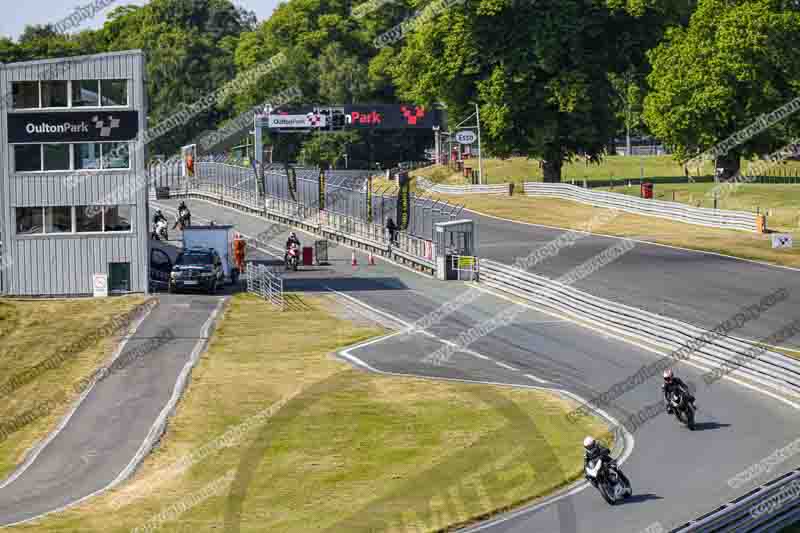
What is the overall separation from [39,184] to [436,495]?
3243cm

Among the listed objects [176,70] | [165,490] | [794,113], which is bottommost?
[165,490]

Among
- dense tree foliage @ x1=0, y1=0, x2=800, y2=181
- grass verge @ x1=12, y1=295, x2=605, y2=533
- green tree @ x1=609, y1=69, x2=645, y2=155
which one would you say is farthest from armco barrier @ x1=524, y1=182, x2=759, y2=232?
grass verge @ x1=12, y1=295, x2=605, y2=533

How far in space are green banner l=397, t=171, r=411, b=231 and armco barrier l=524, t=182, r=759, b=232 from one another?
17.5 meters

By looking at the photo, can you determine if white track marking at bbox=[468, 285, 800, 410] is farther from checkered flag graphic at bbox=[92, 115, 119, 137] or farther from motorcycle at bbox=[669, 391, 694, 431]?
checkered flag graphic at bbox=[92, 115, 119, 137]

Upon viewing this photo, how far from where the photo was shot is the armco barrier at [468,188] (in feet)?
298

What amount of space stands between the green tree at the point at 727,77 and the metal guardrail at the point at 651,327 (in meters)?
32.9

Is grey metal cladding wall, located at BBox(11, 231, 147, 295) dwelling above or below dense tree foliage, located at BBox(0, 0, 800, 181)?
below

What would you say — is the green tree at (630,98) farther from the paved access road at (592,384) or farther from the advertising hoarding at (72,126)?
the advertising hoarding at (72,126)

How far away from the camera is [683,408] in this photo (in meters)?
29.1

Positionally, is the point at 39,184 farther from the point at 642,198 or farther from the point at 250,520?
the point at 642,198

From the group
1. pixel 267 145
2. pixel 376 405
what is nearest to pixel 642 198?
pixel 376 405

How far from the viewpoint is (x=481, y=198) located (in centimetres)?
8931

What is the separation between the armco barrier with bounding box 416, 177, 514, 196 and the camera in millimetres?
90812

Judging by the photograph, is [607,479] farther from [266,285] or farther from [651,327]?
[266,285]
